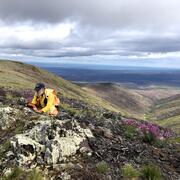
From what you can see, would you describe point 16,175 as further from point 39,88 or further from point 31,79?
point 31,79

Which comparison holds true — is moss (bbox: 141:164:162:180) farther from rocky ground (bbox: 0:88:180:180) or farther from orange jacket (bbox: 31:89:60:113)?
orange jacket (bbox: 31:89:60:113)

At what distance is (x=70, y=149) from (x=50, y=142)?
82 centimetres

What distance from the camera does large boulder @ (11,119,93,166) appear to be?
12.4 metres

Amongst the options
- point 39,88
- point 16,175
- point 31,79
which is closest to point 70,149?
point 16,175

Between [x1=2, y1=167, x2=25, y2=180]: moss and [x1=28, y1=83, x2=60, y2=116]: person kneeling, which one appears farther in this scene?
[x1=28, y1=83, x2=60, y2=116]: person kneeling

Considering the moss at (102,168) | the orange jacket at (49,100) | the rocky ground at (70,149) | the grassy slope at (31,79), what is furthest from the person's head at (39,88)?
the grassy slope at (31,79)

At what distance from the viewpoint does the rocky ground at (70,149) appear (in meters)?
12.2

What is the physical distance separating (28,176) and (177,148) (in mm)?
7418

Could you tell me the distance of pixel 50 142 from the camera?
13.0 metres

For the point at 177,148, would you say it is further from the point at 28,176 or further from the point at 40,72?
the point at 40,72

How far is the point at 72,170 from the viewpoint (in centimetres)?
1223

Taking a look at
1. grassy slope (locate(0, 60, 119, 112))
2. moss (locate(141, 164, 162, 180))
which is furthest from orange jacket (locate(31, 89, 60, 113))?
grassy slope (locate(0, 60, 119, 112))

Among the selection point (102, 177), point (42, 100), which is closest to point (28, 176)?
point (102, 177)

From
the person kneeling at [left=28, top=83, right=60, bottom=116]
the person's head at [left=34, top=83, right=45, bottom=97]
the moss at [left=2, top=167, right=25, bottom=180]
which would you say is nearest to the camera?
the moss at [left=2, top=167, right=25, bottom=180]
